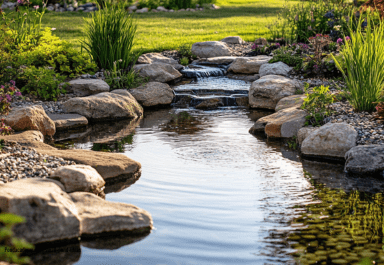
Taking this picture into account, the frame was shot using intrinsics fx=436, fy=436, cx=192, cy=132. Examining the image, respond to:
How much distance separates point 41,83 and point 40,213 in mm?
5880

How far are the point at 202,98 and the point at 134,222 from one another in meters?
6.35

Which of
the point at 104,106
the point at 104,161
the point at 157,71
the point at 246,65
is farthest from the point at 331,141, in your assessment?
the point at 246,65

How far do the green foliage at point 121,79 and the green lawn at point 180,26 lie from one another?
249cm

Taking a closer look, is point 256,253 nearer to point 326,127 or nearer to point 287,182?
point 287,182

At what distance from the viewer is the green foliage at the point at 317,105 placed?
23.8ft

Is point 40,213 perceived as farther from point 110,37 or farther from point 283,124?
point 110,37

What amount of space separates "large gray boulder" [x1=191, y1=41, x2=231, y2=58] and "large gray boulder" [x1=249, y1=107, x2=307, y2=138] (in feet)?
19.7

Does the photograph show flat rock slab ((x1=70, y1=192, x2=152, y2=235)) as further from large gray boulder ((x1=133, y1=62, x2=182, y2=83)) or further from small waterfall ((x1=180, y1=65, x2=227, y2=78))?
small waterfall ((x1=180, y1=65, x2=227, y2=78))

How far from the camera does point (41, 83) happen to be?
9.08m

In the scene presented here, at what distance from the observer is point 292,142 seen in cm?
723

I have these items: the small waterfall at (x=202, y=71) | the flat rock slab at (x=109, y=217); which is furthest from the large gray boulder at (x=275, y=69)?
the flat rock slab at (x=109, y=217)

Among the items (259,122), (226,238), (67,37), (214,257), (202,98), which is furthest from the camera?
(67,37)

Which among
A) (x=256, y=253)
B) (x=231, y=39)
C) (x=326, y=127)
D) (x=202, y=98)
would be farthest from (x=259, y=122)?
(x=231, y=39)

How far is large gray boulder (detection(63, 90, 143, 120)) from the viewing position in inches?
341
